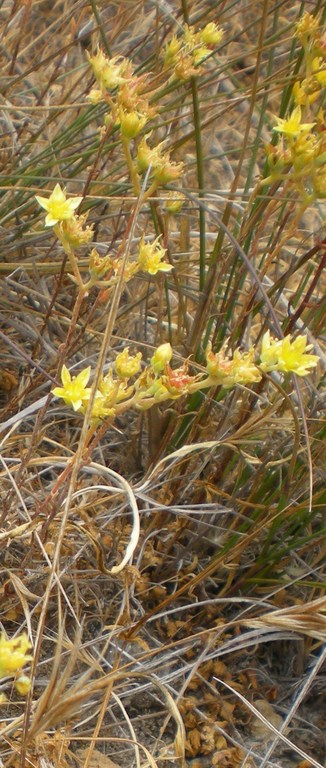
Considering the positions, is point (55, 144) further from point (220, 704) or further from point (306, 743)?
point (306, 743)

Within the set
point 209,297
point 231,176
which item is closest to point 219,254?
point 209,297

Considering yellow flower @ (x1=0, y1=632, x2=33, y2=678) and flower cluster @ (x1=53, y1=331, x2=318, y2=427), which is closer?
yellow flower @ (x1=0, y1=632, x2=33, y2=678)

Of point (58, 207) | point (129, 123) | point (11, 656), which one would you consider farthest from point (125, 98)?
point (11, 656)

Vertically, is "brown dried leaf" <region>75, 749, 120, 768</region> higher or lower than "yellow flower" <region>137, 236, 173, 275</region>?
lower

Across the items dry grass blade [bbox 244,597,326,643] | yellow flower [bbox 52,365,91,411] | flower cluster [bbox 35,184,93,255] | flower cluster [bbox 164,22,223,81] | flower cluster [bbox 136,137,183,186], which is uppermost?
flower cluster [bbox 164,22,223,81]

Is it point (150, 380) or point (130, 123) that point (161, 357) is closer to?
point (150, 380)

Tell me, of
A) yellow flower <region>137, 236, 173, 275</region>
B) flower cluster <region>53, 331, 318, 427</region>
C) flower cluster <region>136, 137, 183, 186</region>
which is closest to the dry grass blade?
flower cluster <region>53, 331, 318, 427</region>

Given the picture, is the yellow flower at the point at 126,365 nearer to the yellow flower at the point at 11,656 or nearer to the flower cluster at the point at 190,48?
the yellow flower at the point at 11,656

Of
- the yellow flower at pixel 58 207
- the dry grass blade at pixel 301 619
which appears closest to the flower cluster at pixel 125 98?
the yellow flower at pixel 58 207

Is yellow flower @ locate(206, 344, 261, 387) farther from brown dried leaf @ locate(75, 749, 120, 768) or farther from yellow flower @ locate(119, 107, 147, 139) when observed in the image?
brown dried leaf @ locate(75, 749, 120, 768)
